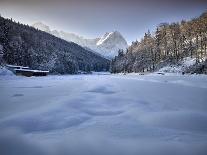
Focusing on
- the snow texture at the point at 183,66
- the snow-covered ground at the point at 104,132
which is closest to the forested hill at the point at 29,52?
the snow texture at the point at 183,66

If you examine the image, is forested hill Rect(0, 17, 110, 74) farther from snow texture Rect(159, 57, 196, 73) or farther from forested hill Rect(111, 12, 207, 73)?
snow texture Rect(159, 57, 196, 73)

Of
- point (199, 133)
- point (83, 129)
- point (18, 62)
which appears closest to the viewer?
point (199, 133)

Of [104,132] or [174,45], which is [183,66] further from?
[104,132]

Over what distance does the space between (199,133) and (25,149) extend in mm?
4662

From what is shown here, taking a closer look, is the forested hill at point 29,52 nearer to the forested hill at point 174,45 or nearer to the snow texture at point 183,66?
the forested hill at point 174,45

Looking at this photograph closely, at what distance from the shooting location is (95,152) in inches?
202

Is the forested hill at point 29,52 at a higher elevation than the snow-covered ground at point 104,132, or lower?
higher

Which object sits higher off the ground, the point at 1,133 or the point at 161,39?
the point at 161,39

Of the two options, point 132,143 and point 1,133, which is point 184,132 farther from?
point 1,133

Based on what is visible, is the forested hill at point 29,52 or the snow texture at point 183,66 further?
the forested hill at point 29,52

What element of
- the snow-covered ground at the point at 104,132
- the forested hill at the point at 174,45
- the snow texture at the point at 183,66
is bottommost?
the snow-covered ground at the point at 104,132

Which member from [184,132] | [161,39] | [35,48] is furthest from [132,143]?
[35,48]

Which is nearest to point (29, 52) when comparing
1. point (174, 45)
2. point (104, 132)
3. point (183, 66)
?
point (174, 45)

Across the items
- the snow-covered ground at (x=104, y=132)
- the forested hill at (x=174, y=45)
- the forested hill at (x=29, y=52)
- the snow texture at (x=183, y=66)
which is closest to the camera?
the snow-covered ground at (x=104, y=132)
